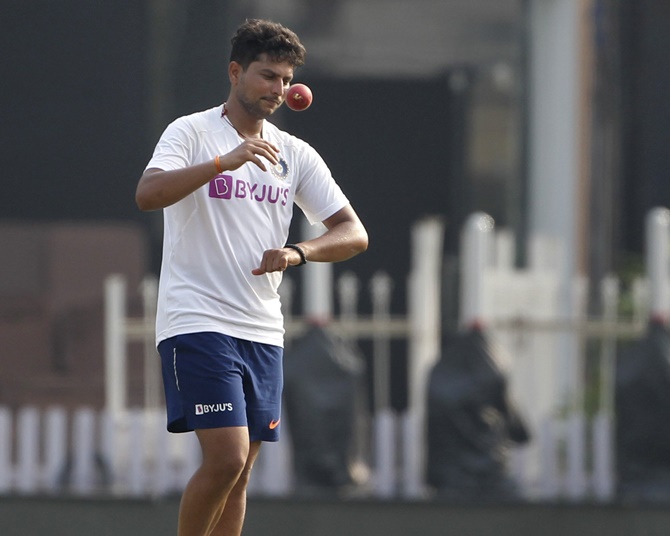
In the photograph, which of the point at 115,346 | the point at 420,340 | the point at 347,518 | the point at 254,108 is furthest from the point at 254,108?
the point at 115,346

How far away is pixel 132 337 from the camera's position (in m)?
9.75

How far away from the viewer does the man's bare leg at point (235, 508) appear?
4934mm

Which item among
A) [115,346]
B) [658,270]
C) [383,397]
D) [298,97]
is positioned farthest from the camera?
[383,397]

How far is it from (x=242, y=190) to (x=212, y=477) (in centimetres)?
92

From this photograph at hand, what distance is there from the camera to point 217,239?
4711 millimetres

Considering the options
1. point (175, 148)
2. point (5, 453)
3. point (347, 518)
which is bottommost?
point (347, 518)

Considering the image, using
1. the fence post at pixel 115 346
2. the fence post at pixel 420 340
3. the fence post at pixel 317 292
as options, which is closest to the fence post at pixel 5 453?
the fence post at pixel 115 346

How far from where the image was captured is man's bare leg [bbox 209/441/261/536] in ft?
16.2

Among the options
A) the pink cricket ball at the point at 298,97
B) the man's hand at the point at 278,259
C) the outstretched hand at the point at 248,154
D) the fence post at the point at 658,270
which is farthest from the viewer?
the fence post at the point at 658,270

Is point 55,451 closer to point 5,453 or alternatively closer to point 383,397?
point 5,453

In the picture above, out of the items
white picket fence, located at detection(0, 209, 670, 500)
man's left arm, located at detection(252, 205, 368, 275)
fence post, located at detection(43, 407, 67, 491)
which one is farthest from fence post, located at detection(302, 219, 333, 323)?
man's left arm, located at detection(252, 205, 368, 275)

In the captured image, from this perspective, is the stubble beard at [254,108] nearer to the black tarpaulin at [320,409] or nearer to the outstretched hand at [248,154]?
the outstretched hand at [248,154]

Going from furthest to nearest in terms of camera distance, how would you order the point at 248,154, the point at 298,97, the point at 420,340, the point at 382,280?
the point at 382,280
the point at 420,340
the point at 298,97
the point at 248,154

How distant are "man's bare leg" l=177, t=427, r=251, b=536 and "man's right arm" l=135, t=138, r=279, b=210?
754 millimetres
